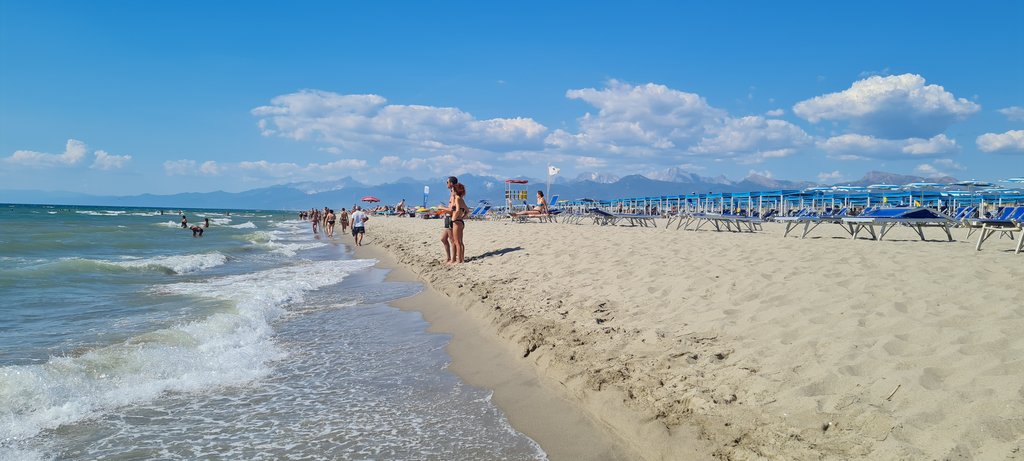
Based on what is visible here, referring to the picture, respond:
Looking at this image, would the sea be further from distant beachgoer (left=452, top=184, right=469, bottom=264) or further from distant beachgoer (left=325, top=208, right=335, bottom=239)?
distant beachgoer (left=325, top=208, right=335, bottom=239)

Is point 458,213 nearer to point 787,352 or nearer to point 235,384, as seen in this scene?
point 235,384

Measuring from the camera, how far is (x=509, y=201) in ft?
112

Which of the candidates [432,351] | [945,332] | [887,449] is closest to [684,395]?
[887,449]

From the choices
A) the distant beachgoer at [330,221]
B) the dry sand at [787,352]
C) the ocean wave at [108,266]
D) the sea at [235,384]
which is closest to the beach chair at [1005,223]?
the dry sand at [787,352]

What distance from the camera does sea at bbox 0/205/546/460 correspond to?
277 cm

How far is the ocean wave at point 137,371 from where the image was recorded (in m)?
3.18

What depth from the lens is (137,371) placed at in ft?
12.9

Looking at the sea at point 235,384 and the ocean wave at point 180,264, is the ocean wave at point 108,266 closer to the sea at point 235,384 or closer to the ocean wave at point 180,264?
the ocean wave at point 180,264

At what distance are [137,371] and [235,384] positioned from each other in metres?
0.83

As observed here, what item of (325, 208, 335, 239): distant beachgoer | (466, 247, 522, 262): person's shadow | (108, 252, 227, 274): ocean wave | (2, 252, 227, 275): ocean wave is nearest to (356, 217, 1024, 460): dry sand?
(466, 247, 522, 262): person's shadow

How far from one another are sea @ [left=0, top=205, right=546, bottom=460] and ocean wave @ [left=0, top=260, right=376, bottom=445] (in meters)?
0.01

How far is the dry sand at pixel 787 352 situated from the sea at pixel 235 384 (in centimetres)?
58

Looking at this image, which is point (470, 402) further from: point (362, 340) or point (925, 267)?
point (925, 267)

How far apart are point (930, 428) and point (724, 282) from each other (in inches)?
125
